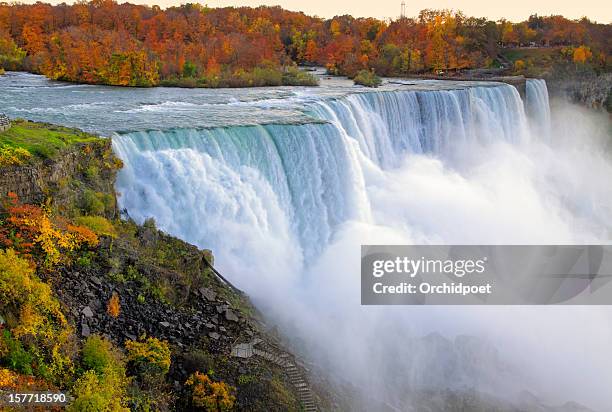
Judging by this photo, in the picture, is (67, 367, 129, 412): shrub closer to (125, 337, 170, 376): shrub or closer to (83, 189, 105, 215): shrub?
(125, 337, 170, 376): shrub

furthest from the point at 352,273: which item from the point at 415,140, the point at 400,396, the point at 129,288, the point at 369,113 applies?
the point at 415,140

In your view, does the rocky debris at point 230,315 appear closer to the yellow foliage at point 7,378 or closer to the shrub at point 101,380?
the shrub at point 101,380

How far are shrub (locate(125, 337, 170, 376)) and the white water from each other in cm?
393

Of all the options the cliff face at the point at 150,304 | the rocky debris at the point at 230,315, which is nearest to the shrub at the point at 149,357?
the cliff face at the point at 150,304

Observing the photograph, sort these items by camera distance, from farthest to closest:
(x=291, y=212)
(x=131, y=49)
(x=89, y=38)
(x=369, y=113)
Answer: (x=89, y=38) < (x=131, y=49) < (x=369, y=113) < (x=291, y=212)

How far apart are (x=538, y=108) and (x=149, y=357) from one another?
1209 inches

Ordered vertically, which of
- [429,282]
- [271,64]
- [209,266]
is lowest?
[429,282]

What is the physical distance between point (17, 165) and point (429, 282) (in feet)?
32.4

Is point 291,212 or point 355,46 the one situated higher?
point 355,46

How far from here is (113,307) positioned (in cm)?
1089

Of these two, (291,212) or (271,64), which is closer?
(291,212)

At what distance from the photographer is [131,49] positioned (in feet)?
120

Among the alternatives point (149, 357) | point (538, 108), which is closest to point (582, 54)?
point (538, 108)

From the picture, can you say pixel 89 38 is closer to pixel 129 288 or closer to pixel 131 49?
pixel 131 49
